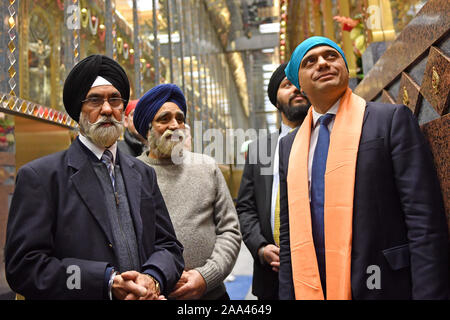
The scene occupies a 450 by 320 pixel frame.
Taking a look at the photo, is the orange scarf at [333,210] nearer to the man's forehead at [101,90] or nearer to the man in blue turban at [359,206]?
the man in blue turban at [359,206]

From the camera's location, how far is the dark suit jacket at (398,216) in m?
1.33

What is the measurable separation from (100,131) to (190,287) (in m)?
0.86

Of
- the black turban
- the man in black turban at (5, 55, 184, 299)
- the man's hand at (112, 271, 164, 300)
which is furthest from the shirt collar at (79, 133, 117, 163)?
the black turban

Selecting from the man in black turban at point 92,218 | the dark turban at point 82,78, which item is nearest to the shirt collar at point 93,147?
the man in black turban at point 92,218

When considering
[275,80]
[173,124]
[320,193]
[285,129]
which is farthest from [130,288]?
[275,80]

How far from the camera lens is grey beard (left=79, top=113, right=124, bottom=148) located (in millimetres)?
1583

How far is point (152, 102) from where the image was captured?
229 centimetres

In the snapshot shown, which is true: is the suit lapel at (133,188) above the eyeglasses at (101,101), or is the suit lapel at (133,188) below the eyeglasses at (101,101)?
below

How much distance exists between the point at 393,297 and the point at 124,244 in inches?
40.4

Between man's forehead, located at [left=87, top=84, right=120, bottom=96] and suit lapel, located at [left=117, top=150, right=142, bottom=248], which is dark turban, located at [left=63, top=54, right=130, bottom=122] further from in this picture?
suit lapel, located at [left=117, top=150, right=142, bottom=248]

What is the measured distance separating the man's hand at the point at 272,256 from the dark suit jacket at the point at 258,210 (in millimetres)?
78

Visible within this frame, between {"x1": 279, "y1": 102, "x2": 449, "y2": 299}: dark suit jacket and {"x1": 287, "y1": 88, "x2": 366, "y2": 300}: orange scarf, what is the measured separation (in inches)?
1.5
